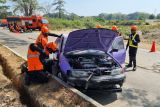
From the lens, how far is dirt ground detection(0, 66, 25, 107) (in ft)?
28.7

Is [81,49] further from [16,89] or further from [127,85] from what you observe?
[16,89]

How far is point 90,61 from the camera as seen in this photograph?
9.36 m

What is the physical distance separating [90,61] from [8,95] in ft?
9.04

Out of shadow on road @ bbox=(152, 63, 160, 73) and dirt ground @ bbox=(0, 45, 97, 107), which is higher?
dirt ground @ bbox=(0, 45, 97, 107)

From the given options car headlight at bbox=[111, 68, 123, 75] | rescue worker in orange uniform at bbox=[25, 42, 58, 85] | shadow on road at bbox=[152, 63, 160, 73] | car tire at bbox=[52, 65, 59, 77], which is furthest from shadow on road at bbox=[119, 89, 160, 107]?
shadow on road at bbox=[152, 63, 160, 73]

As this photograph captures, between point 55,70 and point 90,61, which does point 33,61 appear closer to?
point 55,70

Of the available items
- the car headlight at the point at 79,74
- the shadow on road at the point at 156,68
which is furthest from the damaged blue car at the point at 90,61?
the shadow on road at the point at 156,68

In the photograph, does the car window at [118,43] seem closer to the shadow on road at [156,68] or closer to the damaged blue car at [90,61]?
the damaged blue car at [90,61]

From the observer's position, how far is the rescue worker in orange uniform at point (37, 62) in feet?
30.6

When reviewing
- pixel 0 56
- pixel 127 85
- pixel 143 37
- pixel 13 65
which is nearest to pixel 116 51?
pixel 127 85

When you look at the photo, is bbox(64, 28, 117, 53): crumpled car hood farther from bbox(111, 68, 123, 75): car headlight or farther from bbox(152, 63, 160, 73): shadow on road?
bbox(152, 63, 160, 73): shadow on road

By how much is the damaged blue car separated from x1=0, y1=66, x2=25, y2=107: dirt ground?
154cm

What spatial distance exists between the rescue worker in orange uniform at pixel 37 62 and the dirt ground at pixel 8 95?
23.4 inches

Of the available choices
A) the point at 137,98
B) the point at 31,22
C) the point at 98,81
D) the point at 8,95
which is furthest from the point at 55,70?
the point at 31,22
